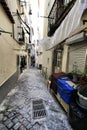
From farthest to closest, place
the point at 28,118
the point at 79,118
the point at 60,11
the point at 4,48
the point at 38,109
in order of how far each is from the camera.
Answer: the point at 60,11 < the point at 4,48 < the point at 38,109 < the point at 28,118 < the point at 79,118

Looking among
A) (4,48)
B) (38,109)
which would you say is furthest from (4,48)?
(38,109)

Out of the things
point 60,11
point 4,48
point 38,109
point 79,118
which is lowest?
point 38,109

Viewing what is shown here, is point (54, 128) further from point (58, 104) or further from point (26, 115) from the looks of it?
point (58, 104)

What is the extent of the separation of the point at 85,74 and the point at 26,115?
75.2 inches

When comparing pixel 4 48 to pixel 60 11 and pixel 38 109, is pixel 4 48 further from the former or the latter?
pixel 60 11

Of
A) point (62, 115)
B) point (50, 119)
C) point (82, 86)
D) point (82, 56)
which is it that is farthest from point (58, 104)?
point (82, 56)

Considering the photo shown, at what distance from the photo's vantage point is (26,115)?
267cm

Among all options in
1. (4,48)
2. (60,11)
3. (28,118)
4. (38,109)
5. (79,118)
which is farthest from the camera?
(60,11)

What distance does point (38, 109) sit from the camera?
9.95ft

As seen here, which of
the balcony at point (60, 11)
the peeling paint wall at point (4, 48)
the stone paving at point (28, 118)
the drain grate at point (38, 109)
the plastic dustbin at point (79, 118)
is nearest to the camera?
the plastic dustbin at point (79, 118)

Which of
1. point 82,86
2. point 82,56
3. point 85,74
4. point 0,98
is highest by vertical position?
point 82,56

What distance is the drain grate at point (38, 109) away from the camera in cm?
270

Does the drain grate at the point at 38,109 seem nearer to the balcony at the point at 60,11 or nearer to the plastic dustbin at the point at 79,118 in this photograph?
the plastic dustbin at the point at 79,118

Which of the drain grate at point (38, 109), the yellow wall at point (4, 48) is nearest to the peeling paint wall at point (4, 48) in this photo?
the yellow wall at point (4, 48)
